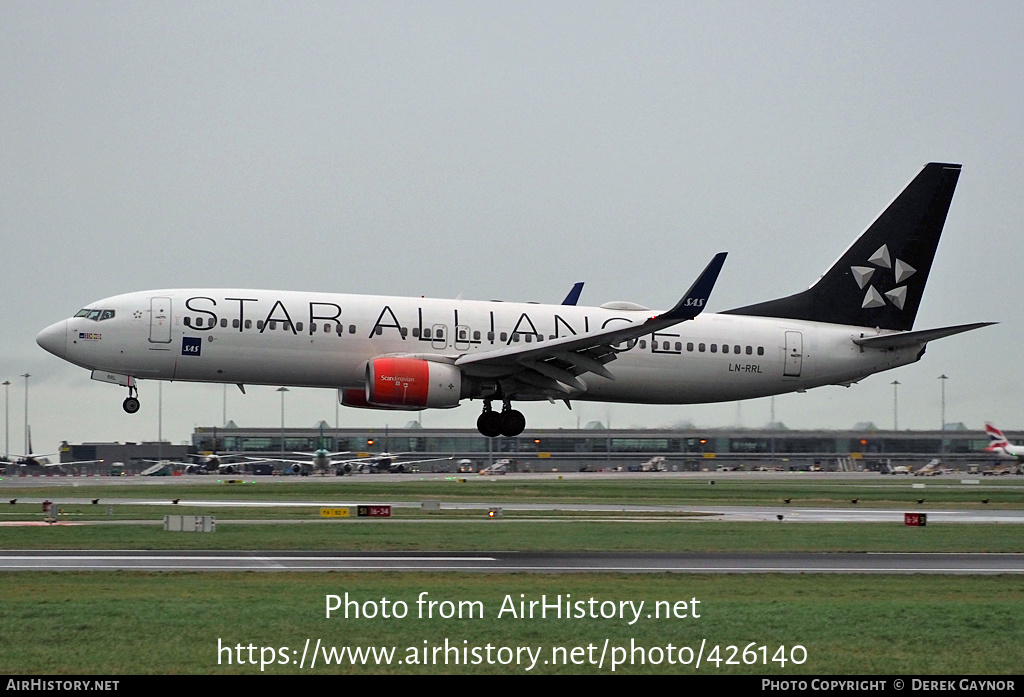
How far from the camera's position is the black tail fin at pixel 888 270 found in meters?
50.0

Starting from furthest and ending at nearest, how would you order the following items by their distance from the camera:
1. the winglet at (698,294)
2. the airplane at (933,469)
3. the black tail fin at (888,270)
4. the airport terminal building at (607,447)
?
the airport terminal building at (607,447)
the airplane at (933,469)
the black tail fin at (888,270)
the winglet at (698,294)

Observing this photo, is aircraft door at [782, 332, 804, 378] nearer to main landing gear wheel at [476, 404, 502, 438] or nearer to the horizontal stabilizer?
the horizontal stabilizer

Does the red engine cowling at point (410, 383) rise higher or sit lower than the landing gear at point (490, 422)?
higher

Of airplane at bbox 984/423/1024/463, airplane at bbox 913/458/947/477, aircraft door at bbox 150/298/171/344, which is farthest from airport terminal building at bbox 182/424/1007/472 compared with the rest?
aircraft door at bbox 150/298/171/344

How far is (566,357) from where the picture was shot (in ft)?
141

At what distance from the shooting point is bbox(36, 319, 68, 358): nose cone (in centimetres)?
4247

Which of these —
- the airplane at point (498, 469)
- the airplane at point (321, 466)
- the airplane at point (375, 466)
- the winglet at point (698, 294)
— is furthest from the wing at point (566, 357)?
the airplane at point (375, 466)

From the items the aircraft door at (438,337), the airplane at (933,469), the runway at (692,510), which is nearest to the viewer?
the runway at (692,510)

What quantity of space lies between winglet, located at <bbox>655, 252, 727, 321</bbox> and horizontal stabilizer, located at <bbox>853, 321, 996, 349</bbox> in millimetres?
10284

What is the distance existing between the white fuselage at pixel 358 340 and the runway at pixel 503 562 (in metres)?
14.3

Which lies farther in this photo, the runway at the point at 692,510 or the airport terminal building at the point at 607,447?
the airport terminal building at the point at 607,447

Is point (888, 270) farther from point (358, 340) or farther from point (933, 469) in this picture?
point (933, 469)

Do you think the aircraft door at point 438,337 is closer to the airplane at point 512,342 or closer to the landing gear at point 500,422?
the airplane at point 512,342

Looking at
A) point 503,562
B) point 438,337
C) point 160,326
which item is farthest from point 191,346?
point 503,562
